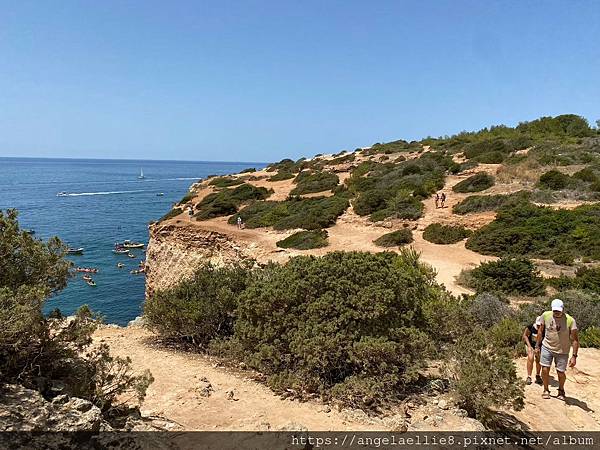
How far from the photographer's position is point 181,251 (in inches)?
875

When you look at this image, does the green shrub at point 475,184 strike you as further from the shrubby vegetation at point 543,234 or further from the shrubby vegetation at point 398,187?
the shrubby vegetation at point 543,234

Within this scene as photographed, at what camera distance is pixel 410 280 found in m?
7.57

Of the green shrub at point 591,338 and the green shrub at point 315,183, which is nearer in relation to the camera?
the green shrub at point 591,338

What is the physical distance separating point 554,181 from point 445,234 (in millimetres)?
8908

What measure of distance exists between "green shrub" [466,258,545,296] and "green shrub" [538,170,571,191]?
11661 mm

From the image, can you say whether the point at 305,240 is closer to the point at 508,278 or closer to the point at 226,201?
the point at 508,278

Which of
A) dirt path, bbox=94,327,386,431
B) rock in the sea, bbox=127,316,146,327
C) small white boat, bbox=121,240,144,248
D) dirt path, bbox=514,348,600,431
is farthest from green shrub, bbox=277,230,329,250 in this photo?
small white boat, bbox=121,240,144,248

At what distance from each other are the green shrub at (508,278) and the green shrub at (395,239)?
17.2 feet

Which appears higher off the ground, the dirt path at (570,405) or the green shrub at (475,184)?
the green shrub at (475,184)

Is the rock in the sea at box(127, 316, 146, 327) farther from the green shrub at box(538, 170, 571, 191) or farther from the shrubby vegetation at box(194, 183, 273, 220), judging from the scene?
the green shrub at box(538, 170, 571, 191)

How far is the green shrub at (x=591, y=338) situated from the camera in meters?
9.07

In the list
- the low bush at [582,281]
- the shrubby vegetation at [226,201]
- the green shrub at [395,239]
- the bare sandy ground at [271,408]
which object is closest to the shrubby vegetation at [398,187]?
the green shrub at [395,239]

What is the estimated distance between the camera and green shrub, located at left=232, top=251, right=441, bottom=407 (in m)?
6.16

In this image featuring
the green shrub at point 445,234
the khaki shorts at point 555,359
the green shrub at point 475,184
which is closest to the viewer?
the khaki shorts at point 555,359
